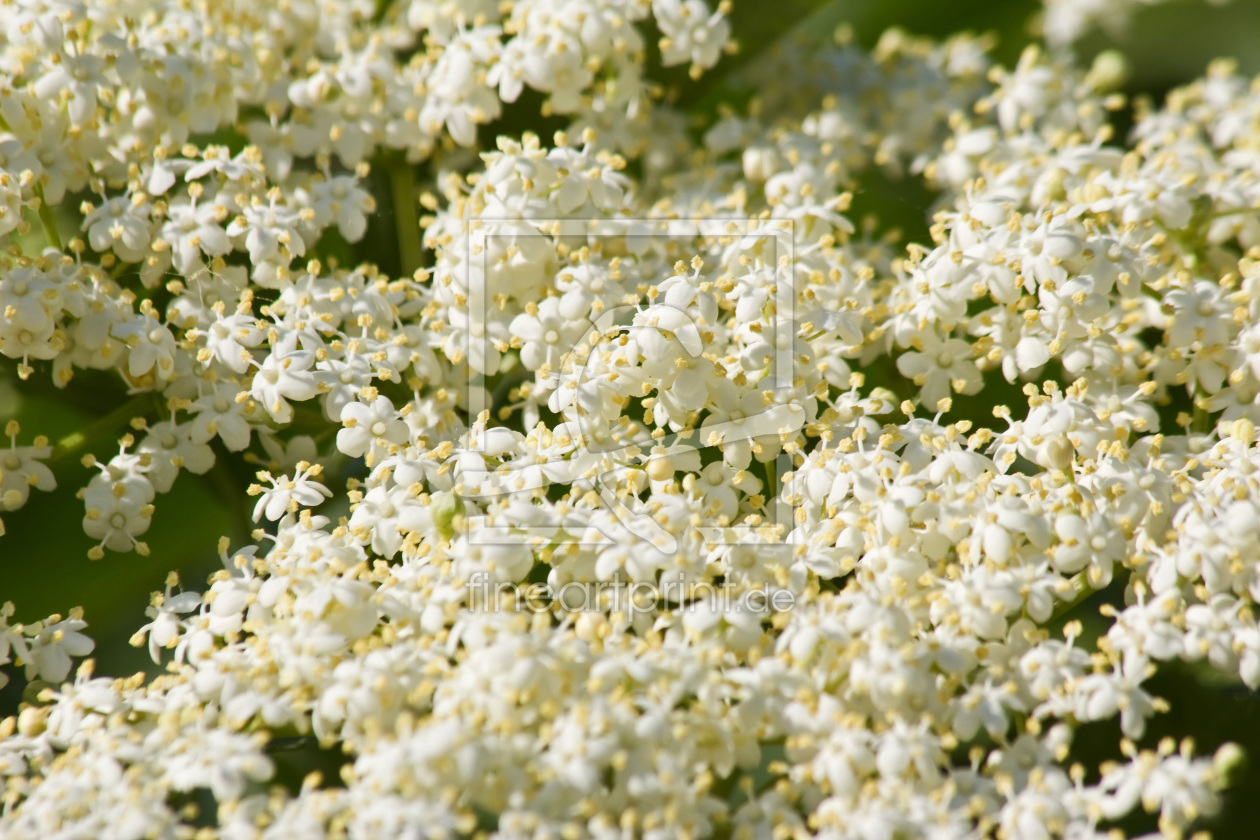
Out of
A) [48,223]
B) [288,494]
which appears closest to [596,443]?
[288,494]

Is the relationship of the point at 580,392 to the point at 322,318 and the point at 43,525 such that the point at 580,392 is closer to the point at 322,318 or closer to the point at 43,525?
the point at 322,318

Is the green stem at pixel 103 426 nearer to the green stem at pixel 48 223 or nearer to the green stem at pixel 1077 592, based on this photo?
the green stem at pixel 48 223

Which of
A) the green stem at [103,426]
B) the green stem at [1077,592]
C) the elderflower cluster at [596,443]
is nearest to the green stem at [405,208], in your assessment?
the elderflower cluster at [596,443]

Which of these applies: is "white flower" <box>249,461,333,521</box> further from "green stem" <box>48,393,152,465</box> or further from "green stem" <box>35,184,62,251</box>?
"green stem" <box>35,184,62,251</box>

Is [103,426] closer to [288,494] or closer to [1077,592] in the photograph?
[288,494]

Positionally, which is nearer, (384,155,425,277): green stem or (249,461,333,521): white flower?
(249,461,333,521): white flower

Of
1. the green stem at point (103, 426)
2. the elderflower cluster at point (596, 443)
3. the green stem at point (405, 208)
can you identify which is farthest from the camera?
the green stem at point (405, 208)

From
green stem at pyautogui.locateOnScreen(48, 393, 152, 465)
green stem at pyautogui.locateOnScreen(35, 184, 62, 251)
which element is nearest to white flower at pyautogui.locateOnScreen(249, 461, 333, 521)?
green stem at pyautogui.locateOnScreen(48, 393, 152, 465)

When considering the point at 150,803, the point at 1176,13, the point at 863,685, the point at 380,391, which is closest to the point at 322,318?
the point at 380,391
